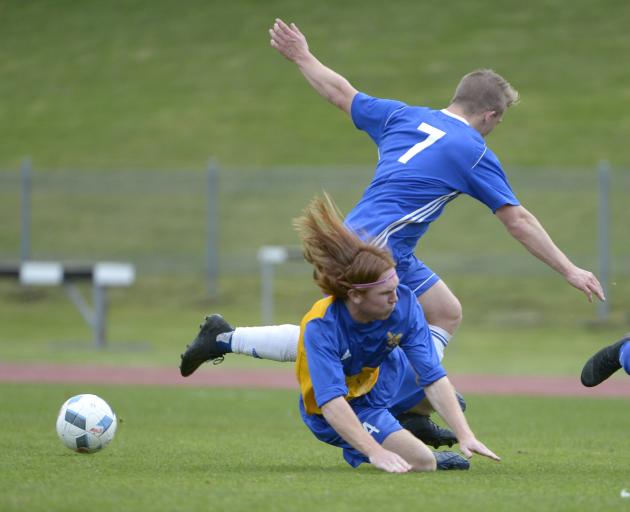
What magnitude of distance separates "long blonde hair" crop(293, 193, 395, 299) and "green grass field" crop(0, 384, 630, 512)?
97cm

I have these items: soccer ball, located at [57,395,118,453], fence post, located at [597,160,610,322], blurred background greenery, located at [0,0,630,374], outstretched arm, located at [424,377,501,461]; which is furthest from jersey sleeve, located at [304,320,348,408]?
fence post, located at [597,160,610,322]

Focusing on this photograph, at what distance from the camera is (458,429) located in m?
6.08

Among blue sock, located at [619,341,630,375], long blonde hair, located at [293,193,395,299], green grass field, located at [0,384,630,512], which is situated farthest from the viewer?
blue sock, located at [619,341,630,375]

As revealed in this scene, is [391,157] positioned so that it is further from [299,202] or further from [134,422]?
[299,202]

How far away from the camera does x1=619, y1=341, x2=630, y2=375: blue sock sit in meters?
6.75

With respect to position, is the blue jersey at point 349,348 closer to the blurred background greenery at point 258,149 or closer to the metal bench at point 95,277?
the blurred background greenery at point 258,149

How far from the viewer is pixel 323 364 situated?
607cm

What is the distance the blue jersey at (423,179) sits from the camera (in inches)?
270

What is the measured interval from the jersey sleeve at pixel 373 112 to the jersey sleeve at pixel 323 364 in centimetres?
161

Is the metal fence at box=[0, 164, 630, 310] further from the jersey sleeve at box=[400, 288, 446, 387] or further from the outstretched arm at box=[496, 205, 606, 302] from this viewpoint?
the jersey sleeve at box=[400, 288, 446, 387]

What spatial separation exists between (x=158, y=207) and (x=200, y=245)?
6.80ft

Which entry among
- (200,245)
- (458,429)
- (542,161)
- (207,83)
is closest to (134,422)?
(458,429)

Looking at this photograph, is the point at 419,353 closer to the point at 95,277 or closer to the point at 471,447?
the point at 471,447

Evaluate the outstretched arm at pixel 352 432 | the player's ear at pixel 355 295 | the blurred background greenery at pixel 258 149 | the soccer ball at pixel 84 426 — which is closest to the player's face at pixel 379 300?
the player's ear at pixel 355 295
